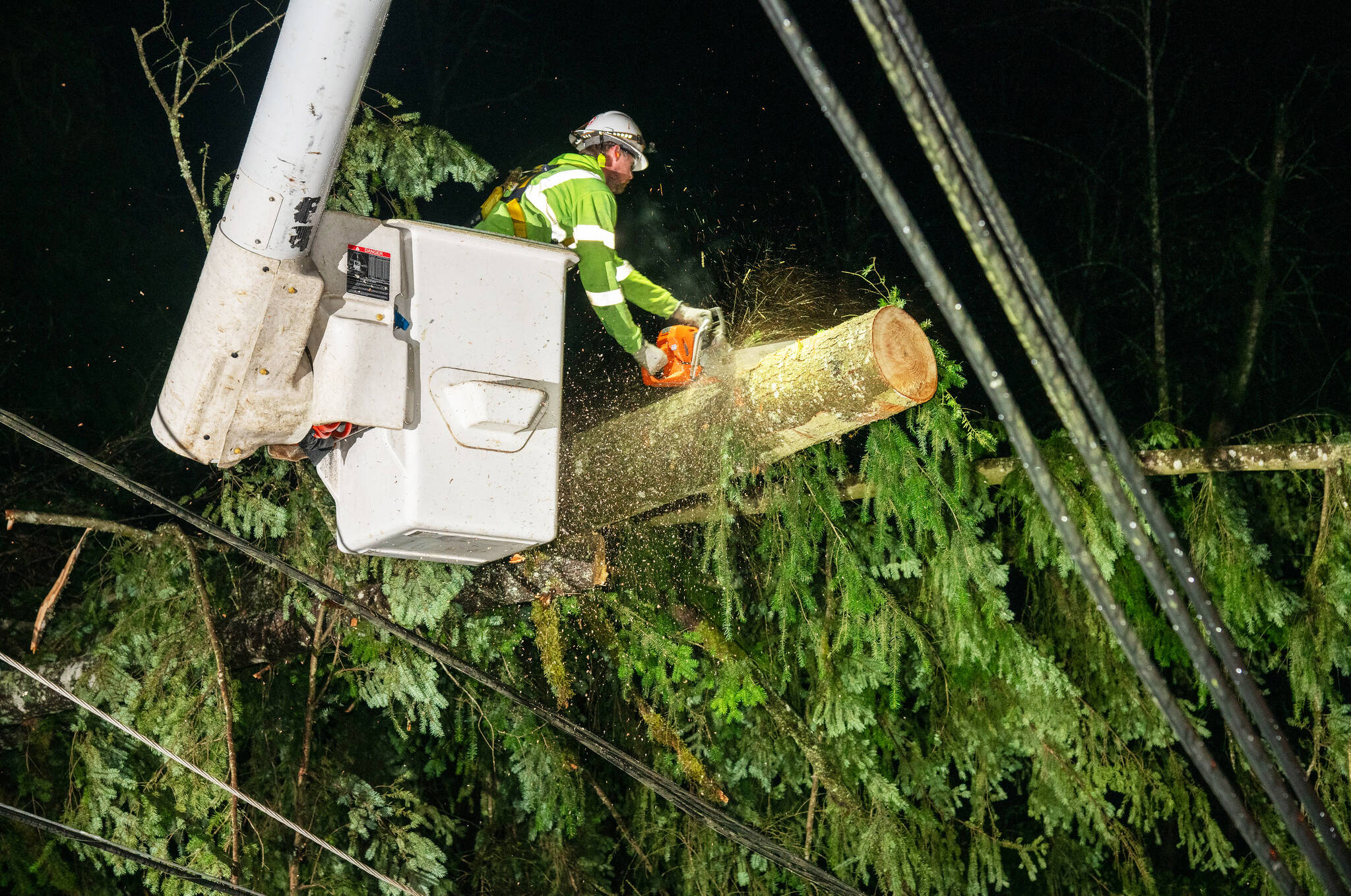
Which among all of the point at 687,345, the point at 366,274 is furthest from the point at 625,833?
the point at 366,274

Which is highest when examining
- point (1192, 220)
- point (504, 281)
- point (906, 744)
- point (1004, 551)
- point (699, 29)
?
point (699, 29)

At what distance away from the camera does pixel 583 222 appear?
4281 mm

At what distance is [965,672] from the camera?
18.7 feet

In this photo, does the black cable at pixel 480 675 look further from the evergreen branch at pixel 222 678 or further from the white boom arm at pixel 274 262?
the evergreen branch at pixel 222 678

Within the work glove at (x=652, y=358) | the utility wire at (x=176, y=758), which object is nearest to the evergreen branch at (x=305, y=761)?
the utility wire at (x=176, y=758)

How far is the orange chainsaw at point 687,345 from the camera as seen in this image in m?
4.25

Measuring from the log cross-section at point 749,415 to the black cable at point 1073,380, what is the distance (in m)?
1.45

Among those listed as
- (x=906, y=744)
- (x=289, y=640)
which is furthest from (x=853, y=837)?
(x=289, y=640)

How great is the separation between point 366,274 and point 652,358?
151 cm

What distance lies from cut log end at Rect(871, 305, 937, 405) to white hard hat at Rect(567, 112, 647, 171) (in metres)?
1.80

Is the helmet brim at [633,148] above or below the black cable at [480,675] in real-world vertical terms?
above

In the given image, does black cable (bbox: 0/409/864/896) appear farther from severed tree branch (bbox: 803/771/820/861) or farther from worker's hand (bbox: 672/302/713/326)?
worker's hand (bbox: 672/302/713/326)

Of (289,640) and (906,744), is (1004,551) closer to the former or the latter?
(906,744)

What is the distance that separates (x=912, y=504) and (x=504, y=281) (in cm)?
194
